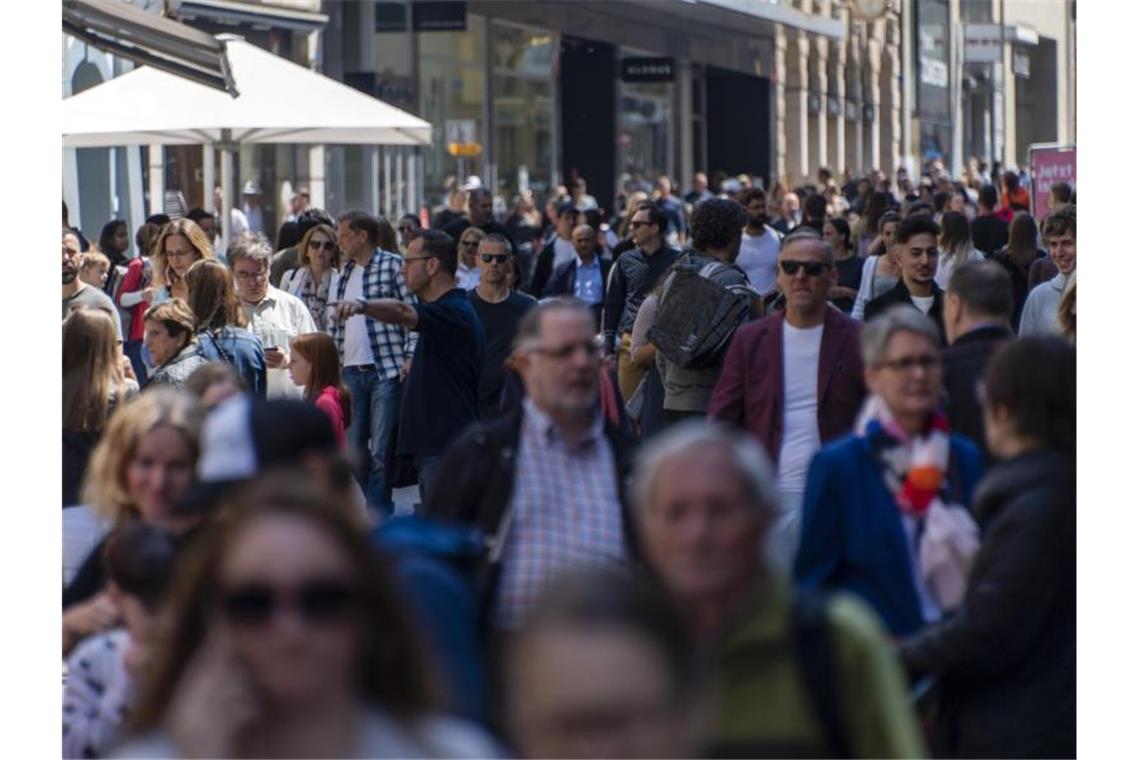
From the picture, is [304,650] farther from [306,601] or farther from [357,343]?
[357,343]

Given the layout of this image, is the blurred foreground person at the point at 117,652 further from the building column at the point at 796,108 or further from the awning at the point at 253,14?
the building column at the point at 796,108

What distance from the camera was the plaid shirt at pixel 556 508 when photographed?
5.38 meters

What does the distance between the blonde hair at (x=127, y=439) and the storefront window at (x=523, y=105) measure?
3381 centimetres

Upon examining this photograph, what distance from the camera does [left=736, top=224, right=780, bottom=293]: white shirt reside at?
15766mm

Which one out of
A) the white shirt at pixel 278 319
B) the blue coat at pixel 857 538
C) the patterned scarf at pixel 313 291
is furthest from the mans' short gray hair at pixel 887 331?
the patterned scarf at pixel 313 291

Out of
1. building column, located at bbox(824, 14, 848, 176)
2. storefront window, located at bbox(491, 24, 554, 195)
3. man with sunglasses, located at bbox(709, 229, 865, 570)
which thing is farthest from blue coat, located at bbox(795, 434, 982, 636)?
building column, located at bbox(824, 14, 848, 176)

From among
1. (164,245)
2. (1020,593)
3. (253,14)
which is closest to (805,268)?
(1020,593)

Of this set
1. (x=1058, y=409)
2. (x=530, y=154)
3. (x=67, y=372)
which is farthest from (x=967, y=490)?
(x=530, y=154)

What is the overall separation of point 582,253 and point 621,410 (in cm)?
832

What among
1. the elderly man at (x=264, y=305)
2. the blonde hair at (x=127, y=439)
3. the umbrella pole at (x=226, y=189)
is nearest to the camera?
the blonde hair at (x=127, y=439)

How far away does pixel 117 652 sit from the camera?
474 centimetres

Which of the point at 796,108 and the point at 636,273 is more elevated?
the point at 796,108

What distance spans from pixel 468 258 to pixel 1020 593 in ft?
39.5

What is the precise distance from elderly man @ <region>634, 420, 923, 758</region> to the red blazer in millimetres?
3828
